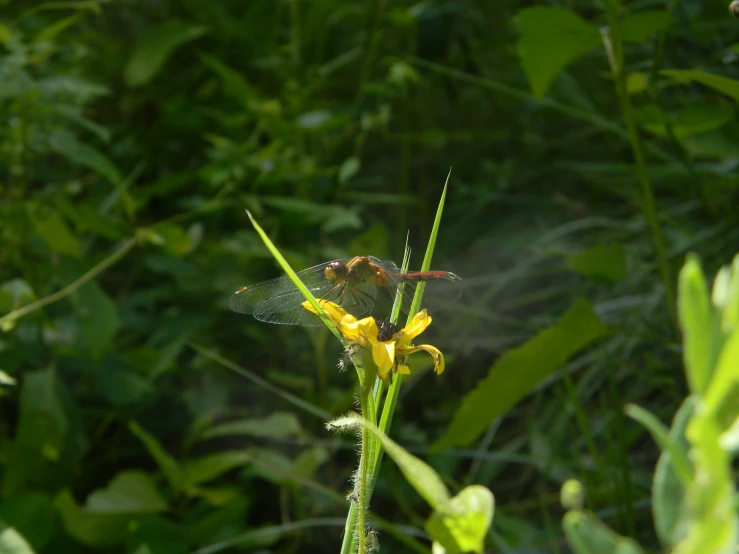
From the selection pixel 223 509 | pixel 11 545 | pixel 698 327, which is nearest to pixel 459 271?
pixel 223 509

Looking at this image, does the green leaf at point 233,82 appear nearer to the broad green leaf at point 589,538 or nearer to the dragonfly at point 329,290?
the dragonfly at point 329,290

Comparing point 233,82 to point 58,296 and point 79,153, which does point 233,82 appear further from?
point 58,296

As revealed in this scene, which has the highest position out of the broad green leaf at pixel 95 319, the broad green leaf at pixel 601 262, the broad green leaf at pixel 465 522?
the broad green leaf at pixel 465 522

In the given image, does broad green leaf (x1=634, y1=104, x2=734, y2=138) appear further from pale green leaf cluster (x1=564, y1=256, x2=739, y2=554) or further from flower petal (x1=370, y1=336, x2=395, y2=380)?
pale green leaf cluster (x1=564, y1=256, x2=739, y2=554)

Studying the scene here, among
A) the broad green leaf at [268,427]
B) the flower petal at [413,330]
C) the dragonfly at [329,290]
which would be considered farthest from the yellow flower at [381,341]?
the broad green leaf at [268,427]

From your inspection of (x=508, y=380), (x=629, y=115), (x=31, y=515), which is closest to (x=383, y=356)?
(x=508, y=380)
